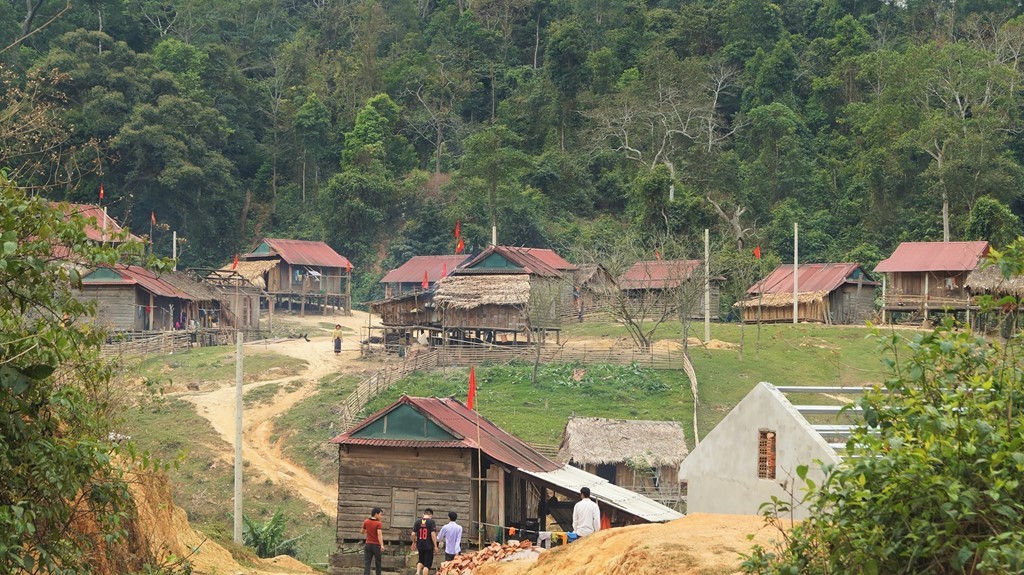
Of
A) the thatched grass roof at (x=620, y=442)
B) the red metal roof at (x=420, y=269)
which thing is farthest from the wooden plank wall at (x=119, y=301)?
the thatched grass roof at (x=620, y=442)

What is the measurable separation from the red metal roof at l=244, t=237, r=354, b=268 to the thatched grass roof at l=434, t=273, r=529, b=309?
43.9 feet

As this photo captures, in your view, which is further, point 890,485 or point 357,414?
point 357,414

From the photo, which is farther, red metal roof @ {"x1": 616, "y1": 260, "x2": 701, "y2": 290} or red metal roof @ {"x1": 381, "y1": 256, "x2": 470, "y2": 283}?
red metal roof @ {"x1": 381, "y1": 256, "x2": 470, "y2": 283}

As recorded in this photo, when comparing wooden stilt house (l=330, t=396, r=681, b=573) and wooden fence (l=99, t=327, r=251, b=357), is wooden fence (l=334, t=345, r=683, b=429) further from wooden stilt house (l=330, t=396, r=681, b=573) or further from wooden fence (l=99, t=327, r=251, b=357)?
→ wooden stilt house (l=330, t=396, r=681, b=573)

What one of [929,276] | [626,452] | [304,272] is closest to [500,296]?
[304,272]

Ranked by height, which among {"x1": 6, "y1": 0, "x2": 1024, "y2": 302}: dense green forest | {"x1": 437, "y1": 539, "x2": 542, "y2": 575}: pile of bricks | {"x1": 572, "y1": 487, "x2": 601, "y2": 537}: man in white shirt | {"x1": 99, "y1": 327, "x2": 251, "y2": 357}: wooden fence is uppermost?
{"x1": 6, "y1": 0, "x2": 1024, "y2": 302}: dense green forest

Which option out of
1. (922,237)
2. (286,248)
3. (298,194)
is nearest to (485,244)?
(286,248)

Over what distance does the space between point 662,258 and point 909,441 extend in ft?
151

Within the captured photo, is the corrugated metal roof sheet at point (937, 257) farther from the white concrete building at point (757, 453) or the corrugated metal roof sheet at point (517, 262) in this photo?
the white concrete building at point (757, 453)

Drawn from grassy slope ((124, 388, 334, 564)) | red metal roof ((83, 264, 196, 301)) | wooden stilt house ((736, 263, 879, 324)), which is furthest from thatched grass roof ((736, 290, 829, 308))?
grassy slope ((124, 388, 334, 564))

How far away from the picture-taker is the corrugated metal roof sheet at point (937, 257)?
48469 mm

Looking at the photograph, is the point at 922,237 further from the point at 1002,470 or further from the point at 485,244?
the point at 1002,470

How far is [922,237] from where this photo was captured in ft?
202

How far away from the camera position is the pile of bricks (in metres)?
17.7
